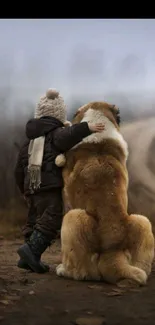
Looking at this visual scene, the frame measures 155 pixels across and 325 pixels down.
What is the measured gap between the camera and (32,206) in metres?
2.24

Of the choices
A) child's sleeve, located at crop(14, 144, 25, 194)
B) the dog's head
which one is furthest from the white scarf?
the dog's head

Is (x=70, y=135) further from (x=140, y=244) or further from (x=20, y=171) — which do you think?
(x=140, y=244)

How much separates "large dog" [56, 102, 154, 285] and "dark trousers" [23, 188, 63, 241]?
111 mm

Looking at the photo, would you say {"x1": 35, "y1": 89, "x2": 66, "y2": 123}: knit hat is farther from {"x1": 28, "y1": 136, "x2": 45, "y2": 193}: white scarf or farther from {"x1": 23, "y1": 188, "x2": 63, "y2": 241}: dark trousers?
{"x1": 23, "y1": 188, "x2": 63, "y2": 241}: dark trousers

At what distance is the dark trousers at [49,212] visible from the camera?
212 cm

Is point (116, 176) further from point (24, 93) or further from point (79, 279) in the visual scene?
point (24, 93)

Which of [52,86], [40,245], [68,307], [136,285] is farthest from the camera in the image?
[52,86]

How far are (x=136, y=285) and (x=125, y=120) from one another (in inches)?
40.7

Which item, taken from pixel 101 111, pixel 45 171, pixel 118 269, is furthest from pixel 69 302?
pixel 101 111

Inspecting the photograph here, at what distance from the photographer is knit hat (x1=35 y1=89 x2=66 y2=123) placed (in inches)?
Answer: 87.1

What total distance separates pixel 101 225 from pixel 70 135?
451 mm

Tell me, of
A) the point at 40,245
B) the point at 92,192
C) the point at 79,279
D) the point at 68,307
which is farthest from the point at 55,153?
the point at 68,307

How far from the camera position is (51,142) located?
217 centimetres

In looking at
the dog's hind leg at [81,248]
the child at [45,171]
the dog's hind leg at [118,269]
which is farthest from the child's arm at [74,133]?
the dog's hind leg at [118,269]
